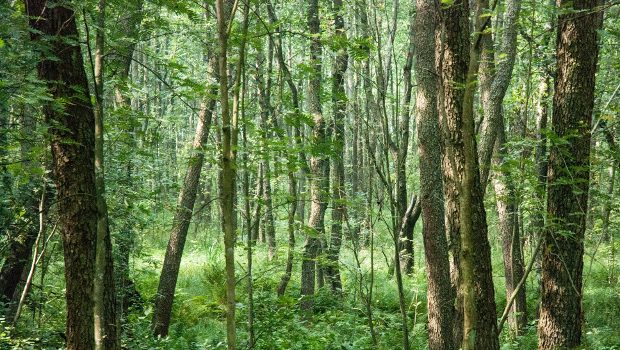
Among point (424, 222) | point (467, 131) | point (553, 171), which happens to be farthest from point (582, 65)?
point (467, 131)

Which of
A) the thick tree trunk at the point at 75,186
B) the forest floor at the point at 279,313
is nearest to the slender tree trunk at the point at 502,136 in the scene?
the forest floor at the point at 279,313

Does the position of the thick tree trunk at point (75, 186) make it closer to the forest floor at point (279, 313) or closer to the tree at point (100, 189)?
the tree at point (100, 189)

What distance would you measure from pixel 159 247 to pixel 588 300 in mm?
11678

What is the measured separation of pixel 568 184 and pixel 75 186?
5.26 metres

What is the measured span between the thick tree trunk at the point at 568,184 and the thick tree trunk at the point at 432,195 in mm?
1137

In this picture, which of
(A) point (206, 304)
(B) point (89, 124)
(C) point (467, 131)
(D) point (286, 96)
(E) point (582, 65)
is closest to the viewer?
(C) point (467, 131)

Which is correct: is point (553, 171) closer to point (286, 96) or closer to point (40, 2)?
point (286, 96)

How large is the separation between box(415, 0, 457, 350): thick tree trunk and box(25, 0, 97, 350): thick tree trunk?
391cm

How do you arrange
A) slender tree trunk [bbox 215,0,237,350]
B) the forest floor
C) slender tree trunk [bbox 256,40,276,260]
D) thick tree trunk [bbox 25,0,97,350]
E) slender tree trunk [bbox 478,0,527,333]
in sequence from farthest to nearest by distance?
slender tree trunk [bbox 478,0,527,333]
the forest floor
slender tree trunk [bbox 256,40,276,260]
thick tree trunk [bbox 25,0,97,350]
slender tree trunk [bbox 215,0,237,350]

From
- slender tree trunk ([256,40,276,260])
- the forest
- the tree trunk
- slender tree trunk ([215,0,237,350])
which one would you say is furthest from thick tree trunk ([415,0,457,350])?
the tree trunk

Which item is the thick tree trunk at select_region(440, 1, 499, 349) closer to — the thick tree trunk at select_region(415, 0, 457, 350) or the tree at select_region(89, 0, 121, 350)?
the thick tree trunk at select_region(415, 0, 457, 350)

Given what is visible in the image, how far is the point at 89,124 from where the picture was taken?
5309 millimetres

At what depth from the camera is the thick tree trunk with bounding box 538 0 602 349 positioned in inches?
260

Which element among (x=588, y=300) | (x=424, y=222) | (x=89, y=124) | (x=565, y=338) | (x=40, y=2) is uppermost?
(x=40, y=2)
